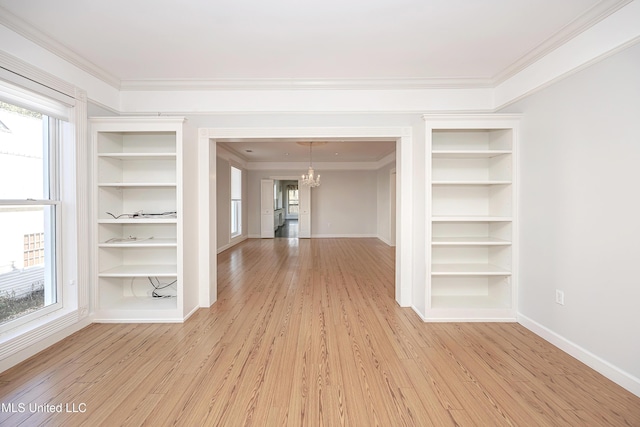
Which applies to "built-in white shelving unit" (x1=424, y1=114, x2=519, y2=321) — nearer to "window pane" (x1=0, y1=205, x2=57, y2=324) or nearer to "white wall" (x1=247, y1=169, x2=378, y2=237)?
"window pane" (x1=0, y1=205, x2=57, y2=324)

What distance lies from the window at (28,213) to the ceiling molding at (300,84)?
1033 mm

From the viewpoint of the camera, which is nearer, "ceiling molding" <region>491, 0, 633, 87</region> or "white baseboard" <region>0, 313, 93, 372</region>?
"ceiling molding" <region>491, 0, 633, 87</region>

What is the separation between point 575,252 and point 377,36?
94.5 inches

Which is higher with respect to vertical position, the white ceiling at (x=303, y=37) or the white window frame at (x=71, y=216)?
the white ceiling at (x=303, y=37)

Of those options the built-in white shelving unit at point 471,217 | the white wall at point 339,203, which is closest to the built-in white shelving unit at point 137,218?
the built-in white shelving unit at point 471,217

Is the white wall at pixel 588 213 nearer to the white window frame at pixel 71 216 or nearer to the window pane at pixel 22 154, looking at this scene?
the white window frame at pixel 71 216

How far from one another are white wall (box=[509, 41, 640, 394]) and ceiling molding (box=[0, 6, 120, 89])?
4353 millimetres

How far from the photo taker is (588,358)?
7.26 feet

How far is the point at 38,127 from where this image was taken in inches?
101

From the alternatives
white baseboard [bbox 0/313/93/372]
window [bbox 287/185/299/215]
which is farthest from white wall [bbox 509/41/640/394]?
window [bbox 287/185/299/215]

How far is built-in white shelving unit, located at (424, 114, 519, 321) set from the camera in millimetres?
3061

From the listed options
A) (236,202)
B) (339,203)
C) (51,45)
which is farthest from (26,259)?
(339,203)

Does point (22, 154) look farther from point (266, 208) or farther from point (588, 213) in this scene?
point (266, 208)

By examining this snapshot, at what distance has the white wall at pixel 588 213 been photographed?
1950mm
